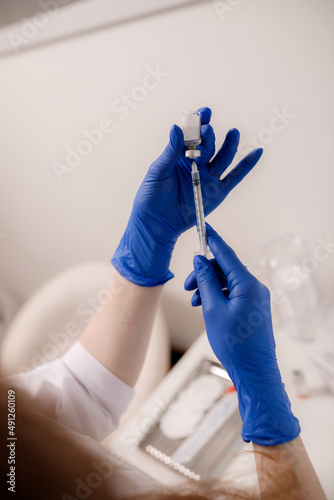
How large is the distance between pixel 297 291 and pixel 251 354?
0.61 meters

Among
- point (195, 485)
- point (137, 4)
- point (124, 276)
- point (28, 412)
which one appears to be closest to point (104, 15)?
point (137, 4)

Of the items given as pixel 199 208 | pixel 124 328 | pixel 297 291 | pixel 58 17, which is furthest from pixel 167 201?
pixel 58 17

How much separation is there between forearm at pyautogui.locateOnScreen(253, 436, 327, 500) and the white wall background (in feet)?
2.26

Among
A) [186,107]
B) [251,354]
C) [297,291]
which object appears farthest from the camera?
[297,291]

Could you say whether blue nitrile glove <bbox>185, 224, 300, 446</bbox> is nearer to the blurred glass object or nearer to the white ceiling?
the blurred glass object

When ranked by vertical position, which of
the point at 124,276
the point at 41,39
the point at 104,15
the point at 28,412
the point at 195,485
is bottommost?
the point at 28,412

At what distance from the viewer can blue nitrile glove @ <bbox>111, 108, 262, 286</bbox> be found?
80 cm

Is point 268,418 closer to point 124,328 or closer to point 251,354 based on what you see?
point 251,354

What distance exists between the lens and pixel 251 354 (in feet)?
2.23

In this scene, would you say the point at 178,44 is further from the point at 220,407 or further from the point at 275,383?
the point at 220,407

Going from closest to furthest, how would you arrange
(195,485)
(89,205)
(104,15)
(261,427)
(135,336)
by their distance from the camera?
1. (195,485)
2. (261,427)
3. (135,336)
4. (104,15)
5. (89,205)

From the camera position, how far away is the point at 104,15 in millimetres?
1016

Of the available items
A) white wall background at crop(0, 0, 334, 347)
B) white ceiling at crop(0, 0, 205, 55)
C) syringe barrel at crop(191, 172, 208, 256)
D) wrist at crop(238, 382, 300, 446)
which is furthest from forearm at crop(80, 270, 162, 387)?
white ceiling at crop(0, 0, 205, 55)

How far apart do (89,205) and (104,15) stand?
0.79 m
